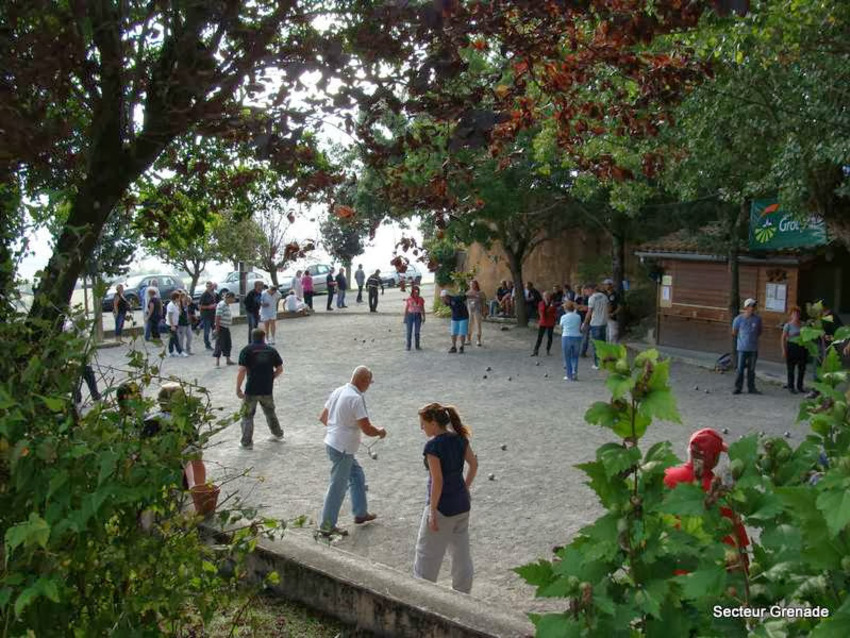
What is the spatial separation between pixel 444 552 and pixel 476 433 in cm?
682

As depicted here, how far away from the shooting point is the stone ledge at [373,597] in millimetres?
4957

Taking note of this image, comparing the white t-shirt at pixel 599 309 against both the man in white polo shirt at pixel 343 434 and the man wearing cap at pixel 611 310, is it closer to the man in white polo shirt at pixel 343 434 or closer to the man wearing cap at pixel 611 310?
the man wearing cap at pixel 611 310

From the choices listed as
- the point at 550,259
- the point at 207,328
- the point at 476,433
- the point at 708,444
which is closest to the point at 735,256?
the point at 476,433

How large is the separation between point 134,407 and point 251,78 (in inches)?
103

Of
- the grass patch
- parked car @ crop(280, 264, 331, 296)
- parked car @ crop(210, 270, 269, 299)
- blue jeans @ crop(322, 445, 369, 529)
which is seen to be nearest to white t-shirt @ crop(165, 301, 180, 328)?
blue jeans @ crop(322, 445, 369, 529)

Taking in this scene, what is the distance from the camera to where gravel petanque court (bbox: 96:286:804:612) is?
8.54 m

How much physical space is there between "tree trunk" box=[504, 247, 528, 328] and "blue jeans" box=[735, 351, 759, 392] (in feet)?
40.5

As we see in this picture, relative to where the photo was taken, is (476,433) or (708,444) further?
(476,433)

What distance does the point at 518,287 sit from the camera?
29531 mm

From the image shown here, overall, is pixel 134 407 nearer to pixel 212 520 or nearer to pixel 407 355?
pixel 212 520

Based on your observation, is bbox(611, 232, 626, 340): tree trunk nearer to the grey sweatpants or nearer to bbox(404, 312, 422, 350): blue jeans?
bbox(404, 312, 422, 350): blue jeans

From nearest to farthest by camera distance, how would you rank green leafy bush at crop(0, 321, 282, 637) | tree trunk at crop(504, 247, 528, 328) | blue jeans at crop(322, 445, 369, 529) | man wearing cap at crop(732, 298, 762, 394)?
green leafy bush at crop(0, 321, 282, 637), blue jeans at crop(322, 445, 369, 529), man wearing cap at crop(732, 298, 762, 394), tree trunk at crop(504, 247, 528, 328)

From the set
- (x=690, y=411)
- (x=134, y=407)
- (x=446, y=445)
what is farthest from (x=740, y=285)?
(x=134, y=407)

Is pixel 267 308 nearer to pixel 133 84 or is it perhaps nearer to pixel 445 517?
pixel 445 517
